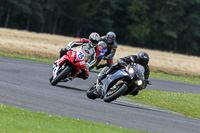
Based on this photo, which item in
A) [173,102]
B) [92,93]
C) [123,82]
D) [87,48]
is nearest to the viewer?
[123,82]

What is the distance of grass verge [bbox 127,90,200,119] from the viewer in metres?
14.2

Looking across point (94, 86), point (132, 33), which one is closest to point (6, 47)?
point (94, 86)

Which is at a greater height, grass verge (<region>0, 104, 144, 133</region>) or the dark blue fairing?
the dark blue fairing

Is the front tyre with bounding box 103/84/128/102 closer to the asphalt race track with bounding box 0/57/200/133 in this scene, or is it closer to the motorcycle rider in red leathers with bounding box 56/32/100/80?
the asphalt race track with bounding box 0/57/200/133

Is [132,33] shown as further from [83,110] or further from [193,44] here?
[83,110]

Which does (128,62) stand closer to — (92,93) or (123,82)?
(123,82)

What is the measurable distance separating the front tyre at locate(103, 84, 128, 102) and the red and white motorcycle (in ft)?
6.64

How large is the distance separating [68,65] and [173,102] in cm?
383

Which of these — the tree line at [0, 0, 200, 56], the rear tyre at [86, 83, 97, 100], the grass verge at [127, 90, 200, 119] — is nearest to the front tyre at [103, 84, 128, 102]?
the rear tyre at [86, 83, 97, 100]

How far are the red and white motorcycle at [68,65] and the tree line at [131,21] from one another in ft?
188

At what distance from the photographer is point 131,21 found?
80.7m

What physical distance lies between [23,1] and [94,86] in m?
56.5

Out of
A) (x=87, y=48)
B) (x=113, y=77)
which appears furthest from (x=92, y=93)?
(x=87, y=48)

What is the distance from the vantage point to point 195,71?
3566cm
